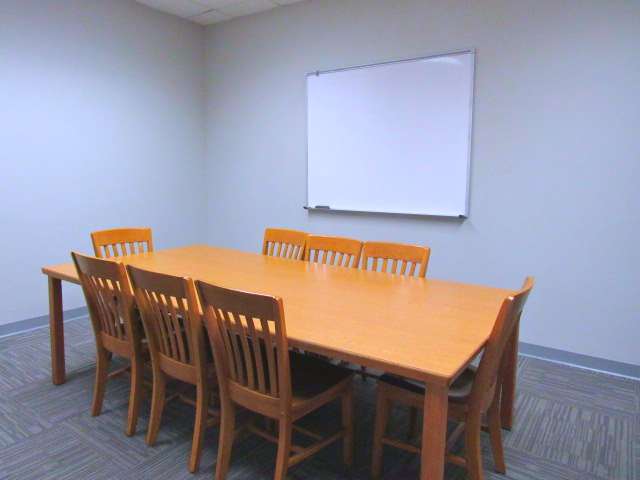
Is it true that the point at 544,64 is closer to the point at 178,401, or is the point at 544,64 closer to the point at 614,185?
the point at 614,185

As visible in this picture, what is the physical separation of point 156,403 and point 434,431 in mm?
1344

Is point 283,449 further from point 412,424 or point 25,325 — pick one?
point 25,325

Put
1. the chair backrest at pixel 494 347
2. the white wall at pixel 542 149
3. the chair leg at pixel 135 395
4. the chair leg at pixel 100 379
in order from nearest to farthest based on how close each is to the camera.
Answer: the chair backrest at pixel 494 347, the chair leg at pixel 135 395, the chair leg at pixel 100 379, the white wall at pixel 542 149

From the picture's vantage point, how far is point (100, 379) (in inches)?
94.0

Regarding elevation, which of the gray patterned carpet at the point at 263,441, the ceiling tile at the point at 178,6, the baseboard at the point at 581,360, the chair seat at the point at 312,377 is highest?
the ceiling tile at the point at 178,6

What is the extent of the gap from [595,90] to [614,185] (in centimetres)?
60

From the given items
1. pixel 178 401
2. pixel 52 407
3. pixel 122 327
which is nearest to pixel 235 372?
pixel 122 327

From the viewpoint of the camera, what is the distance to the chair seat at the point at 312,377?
1802 millimetres

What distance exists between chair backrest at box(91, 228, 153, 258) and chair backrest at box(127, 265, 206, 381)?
3.78ft

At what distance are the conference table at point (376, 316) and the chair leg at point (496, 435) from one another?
18 centimetres

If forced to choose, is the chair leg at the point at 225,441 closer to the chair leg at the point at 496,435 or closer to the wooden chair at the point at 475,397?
the wooden chair at the point at 475,397

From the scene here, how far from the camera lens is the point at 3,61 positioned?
10.9 ft

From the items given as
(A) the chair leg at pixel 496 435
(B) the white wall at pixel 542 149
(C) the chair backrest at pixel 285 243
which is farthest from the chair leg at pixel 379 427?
(B) the white wall at pixel 542 149

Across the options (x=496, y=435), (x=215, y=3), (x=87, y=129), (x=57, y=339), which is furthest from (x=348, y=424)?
(x=215, y=3)
